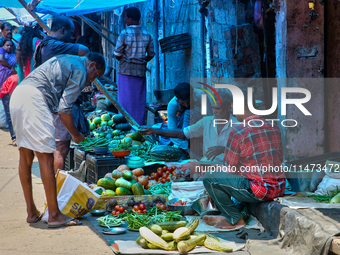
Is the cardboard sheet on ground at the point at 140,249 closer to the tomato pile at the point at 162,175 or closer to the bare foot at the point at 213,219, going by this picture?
the bare foot at the point at 213,219

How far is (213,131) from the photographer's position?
544 centimetres

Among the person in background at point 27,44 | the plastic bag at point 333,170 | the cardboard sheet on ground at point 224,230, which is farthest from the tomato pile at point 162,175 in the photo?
the person in background at point 27,44

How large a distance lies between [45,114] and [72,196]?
2.83 feet

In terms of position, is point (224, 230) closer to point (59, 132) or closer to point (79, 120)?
point (59, 132)

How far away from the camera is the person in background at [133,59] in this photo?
802 centimetres

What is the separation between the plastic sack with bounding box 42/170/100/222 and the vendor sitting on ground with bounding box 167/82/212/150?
1.95 meters

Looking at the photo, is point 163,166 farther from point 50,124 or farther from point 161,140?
point 50,124

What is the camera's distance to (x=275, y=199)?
4.23 m

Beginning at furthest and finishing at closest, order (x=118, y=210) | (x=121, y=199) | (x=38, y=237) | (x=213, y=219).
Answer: (x=121, y=199) → (x=118, y=210) → (x=213, y=219) → (x=38, y=237)

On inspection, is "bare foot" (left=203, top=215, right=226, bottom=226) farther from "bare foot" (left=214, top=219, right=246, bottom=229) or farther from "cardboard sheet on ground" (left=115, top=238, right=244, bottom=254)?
"cardboard sheet on ground" (left=115, top=238, right=244, bottom=254)

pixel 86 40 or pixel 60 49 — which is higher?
pixel 86 40

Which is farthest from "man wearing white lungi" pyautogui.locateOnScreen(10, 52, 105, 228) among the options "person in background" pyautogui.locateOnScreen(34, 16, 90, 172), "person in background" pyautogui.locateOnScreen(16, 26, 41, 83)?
"person in background" pyautogui.locateOnScreen(16, 26, 41, 83)

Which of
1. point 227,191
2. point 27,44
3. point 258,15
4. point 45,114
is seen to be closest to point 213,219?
point 227,191

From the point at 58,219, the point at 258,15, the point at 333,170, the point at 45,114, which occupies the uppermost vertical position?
the point at 258,15
